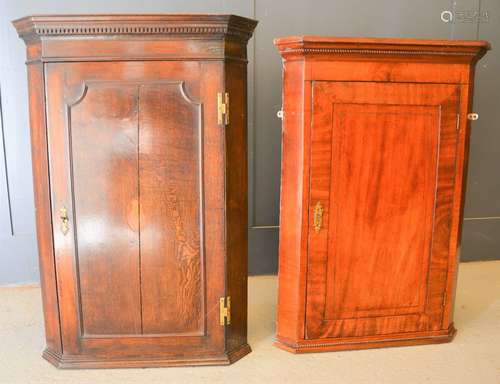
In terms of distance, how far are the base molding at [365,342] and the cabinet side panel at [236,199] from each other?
0.81 ft

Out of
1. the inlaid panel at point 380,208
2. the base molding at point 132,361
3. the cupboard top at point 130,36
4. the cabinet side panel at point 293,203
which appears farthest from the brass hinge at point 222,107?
the base molding at point 132,361

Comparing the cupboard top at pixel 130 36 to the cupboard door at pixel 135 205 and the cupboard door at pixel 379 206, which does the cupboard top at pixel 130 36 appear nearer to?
the cupboard door at pixel 135 205

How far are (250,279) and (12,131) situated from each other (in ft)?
5.68

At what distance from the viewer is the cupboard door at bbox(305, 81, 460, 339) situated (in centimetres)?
203

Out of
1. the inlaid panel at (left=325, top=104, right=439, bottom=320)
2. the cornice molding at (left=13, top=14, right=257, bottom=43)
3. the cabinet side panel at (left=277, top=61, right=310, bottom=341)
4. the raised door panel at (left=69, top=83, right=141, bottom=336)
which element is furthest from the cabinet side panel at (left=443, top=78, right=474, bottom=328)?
the raised door panel at (left=69, top=83, right=141, bottom=336)

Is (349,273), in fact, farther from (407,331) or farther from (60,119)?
(60,119)

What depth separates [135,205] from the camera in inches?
77.6

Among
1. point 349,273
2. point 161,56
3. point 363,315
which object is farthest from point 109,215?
point 363,315

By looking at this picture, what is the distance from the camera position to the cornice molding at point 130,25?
1786mm

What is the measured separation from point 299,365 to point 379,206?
79cm

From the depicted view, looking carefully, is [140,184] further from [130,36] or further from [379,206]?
[379,206]

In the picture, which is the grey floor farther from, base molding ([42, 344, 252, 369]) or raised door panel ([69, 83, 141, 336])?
raised door panel ([69, 83, 141, 336])

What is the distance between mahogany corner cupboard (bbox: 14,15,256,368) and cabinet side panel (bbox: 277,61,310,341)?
0.19m

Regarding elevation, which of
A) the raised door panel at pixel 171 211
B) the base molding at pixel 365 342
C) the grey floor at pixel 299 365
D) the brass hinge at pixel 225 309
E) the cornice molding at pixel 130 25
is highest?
the cornice molding at pixel 130 25
